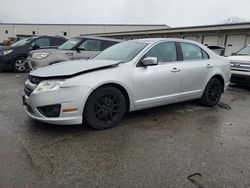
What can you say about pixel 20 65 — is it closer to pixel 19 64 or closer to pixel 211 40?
pixel 19 64

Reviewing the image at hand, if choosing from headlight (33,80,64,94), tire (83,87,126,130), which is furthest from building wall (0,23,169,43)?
headlight (33,80,64,94)

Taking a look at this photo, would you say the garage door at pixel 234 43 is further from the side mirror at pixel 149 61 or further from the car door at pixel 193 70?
the side mirror at pixel 149 61

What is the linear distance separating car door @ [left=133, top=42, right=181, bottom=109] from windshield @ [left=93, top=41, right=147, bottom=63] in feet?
0.71

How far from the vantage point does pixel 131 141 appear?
12.1 feet

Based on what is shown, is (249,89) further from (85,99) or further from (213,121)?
(85,99)

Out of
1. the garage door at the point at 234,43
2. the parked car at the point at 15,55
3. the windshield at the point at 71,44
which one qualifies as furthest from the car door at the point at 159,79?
the garage door at the point at 234,43

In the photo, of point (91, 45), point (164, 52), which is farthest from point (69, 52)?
point (164, 52)

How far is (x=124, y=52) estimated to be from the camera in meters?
4.77

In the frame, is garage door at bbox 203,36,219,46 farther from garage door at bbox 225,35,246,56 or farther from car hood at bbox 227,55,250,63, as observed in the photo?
car hood at bbox 227,55,250,63

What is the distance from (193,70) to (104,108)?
2176 mm

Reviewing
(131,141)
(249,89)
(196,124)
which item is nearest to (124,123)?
(131,141)

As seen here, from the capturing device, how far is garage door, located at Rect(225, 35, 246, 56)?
1816 centimetres

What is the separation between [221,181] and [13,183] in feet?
7.16

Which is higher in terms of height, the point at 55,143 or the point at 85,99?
the point at 85,99
